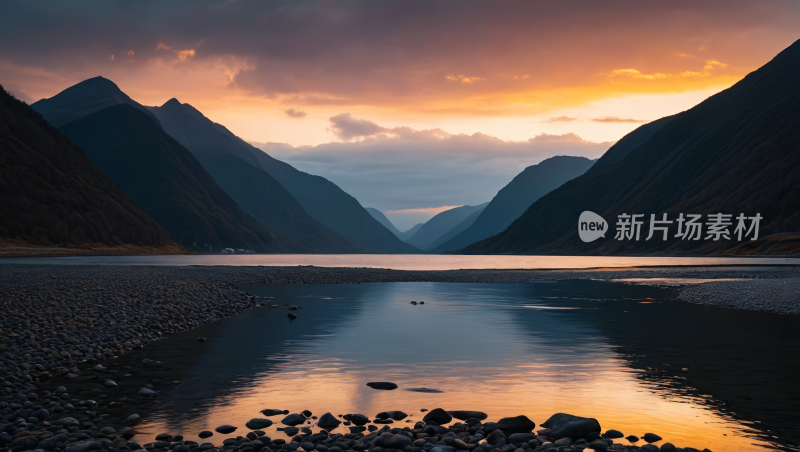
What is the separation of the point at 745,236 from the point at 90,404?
208391 millimetres

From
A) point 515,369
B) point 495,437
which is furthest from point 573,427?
point 515,369

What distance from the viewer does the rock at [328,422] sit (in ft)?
44.9

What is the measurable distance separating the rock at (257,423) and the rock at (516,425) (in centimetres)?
547

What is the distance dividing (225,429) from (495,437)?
20.2ft

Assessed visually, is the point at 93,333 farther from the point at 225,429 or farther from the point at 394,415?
the point at 394,415

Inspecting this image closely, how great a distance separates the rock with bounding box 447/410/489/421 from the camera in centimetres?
1438

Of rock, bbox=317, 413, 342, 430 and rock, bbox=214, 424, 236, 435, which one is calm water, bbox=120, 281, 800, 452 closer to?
rock, bbox=214, 424, 236, 435

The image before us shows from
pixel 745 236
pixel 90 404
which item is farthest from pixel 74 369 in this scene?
pixel 745 236

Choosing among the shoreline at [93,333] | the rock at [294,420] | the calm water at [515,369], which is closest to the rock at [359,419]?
the calm water at [515,369]

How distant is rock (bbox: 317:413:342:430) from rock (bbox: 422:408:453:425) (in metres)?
2.15

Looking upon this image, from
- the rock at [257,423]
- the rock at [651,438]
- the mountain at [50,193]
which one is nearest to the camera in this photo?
the rock at [651,438]

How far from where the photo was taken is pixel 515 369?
21156mm

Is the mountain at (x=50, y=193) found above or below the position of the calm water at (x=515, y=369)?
above

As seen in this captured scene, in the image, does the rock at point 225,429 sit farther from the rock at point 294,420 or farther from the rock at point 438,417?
the rock at point 438,417
